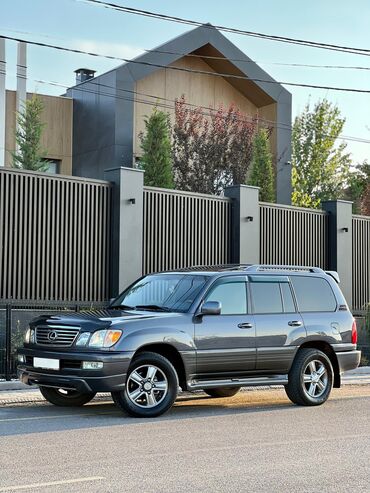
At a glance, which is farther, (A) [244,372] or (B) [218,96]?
(B) [218,96]

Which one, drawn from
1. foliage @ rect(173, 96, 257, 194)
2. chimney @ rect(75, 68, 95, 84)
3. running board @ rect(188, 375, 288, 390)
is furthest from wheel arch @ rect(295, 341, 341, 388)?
chimney @ rect(75, 68, 95, 84)

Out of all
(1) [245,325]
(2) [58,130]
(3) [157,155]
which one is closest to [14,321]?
(1) [245,325]

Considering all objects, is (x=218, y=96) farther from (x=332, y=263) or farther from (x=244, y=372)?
(x=244, y=372)

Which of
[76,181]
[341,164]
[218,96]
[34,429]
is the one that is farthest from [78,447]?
[341,164]

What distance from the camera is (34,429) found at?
10.3 meters

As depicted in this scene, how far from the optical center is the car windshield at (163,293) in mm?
12539

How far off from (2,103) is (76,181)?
915cm

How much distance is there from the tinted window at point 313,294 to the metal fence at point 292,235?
9.91 meters

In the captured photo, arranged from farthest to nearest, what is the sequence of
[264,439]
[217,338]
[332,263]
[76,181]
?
[332,263] < [76,181] < [217,338] < [264,439]

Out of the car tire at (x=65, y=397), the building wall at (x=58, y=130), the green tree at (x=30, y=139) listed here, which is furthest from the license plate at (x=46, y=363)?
the building wall at (x=58, y=130)

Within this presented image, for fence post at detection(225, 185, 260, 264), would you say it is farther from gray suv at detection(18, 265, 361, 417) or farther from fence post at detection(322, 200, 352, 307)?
gray suv at detection(18, 265, 361, 417)

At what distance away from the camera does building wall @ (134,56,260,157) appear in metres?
31.1

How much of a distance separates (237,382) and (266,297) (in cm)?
140

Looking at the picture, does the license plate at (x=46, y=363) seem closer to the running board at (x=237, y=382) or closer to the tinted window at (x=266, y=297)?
the running board at (x=237, y=382)
